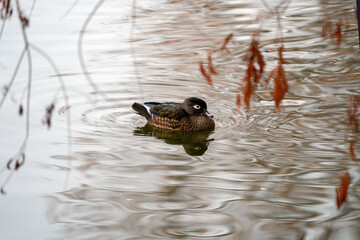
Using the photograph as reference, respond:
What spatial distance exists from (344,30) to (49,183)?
5526mm

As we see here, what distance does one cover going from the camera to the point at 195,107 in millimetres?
6215

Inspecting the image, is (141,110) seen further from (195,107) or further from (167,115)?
(195,107)

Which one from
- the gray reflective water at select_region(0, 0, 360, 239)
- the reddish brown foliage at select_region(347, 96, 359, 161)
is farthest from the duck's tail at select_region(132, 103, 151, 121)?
the reddish brown foliage at select_region(347, 96, 359, 161)

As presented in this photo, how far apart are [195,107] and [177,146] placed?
526mm

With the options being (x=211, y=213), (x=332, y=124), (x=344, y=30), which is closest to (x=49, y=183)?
(x=211, y=213)

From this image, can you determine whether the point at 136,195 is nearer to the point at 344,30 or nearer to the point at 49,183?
the point at 49,183

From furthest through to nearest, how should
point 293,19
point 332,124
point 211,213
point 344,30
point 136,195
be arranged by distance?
point 293,19
point 344,30
point 332,124
point 136,195
point 211,213

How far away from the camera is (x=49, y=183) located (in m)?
4.87

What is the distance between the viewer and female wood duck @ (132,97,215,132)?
616cm

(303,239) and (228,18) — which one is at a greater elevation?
(228,18)

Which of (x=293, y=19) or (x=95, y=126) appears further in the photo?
(x=293, y=19)

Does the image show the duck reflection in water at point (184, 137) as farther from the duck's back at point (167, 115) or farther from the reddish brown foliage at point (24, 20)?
the reddish brown foliage at point (24, 20)

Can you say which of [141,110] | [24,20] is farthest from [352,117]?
[141,110]

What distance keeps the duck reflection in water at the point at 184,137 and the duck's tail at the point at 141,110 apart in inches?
4.3
